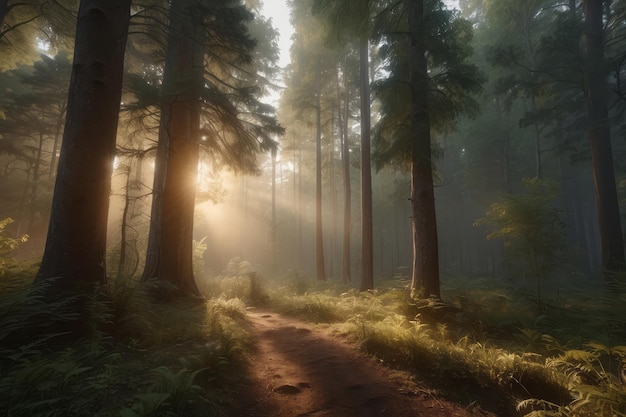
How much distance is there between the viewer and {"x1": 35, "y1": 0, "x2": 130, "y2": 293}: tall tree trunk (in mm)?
4133

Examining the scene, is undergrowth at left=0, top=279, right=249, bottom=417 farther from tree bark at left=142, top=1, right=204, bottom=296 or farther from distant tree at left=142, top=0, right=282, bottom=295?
distant tree at left=142, top=0, right=282, bottom=295

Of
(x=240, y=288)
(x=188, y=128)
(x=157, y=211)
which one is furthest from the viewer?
(x=240, y=288)

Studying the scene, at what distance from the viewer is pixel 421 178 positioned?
7.67 meters

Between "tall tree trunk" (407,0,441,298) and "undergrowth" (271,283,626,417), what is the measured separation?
684 mm

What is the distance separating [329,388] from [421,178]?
18.7 ft

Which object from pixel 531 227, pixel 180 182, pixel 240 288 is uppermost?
pixel 180 182

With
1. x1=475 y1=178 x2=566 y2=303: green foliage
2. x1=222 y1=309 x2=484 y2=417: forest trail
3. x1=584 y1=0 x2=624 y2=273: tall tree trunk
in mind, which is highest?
x1=584 y1=0 x2=624 y2=273: tall tree trunk

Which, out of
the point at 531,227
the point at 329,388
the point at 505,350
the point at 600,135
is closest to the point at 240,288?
the point at 329,388

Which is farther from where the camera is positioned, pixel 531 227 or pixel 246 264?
pixel 246 264

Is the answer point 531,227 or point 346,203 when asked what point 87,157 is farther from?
point 346,203

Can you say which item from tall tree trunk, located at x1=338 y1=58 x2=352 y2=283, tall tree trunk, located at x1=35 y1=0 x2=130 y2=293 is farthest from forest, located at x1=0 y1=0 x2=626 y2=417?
tall tree trunk, located at x1=338 y1=58 x2=352 y2=283

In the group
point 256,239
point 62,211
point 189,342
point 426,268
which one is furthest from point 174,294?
point 256,239

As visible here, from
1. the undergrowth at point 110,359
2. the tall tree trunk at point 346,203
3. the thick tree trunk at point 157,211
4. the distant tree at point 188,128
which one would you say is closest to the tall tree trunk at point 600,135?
the tall tree trunk at point 346,203

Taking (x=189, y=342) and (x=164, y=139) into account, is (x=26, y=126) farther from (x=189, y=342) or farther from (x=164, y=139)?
(x=189, y=342)
